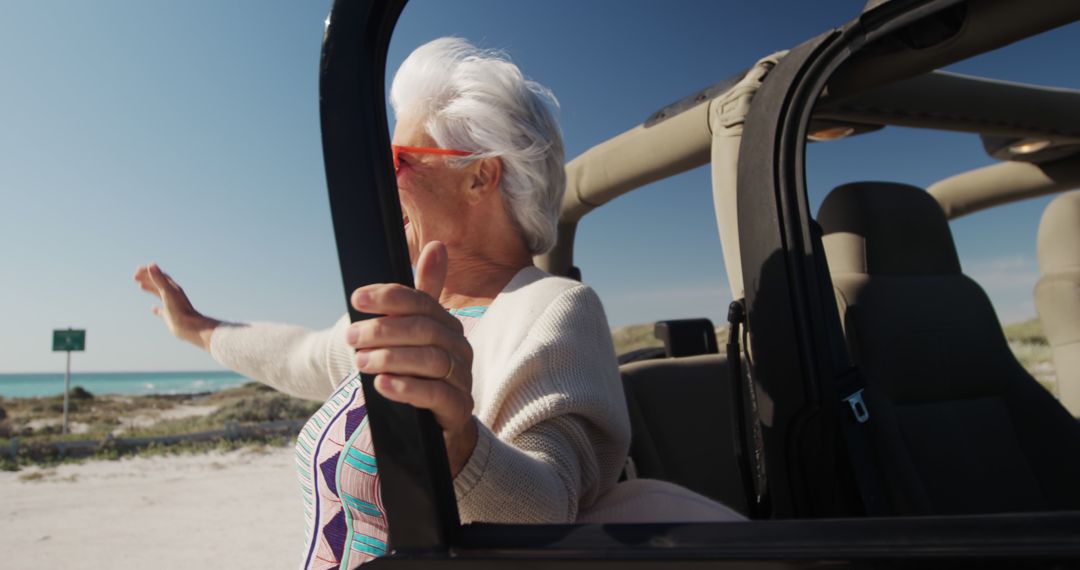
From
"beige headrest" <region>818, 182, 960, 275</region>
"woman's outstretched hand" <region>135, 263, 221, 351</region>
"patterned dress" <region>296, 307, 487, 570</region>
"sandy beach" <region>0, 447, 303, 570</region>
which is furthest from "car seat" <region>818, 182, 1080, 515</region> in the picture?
"sandy beach" <region>0, 447, 303, 570</region>

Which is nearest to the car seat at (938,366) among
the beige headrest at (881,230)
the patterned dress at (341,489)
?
the beige headrest at (881,230)

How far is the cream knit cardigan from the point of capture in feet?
2.73

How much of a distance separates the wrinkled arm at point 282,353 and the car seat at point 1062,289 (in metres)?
3.06

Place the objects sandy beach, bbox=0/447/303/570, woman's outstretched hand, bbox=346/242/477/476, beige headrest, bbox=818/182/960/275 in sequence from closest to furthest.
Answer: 1. woman's outstretched hand, bbox=346/242/477/476
2. beige headrest, bbox=818/182/960/275
3. sandy beach, bbox=0/447/303/570

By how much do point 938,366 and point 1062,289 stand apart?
61.5 inches

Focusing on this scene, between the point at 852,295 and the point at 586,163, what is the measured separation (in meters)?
1.00

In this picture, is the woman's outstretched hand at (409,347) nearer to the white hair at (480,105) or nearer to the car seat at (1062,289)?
the white hair at (480,105)

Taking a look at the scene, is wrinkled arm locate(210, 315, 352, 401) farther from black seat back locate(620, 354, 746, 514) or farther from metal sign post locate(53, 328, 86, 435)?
metal sign post locate(53, 328, 86, 435)

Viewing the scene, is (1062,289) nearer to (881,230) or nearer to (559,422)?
(881,230)

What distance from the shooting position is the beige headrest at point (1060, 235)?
305cm

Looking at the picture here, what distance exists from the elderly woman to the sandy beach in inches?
181

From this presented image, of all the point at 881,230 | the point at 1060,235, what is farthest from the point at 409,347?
the point at 1060,235

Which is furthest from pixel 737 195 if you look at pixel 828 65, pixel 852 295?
pixel 852 295

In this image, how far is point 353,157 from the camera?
2.24ft
